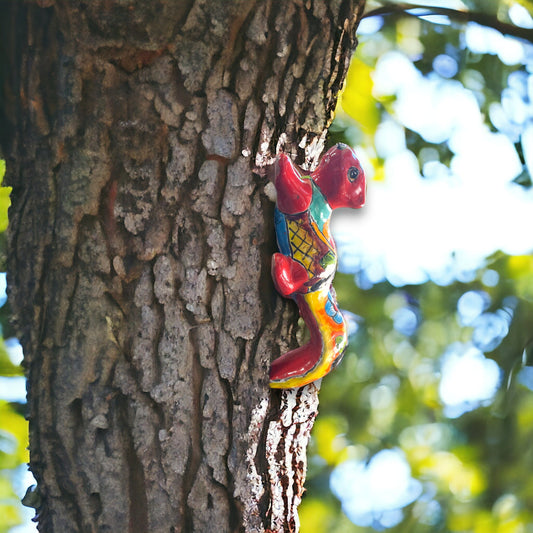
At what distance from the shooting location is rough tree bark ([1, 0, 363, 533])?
2.58 ft

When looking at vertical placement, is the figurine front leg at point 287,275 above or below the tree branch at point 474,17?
below

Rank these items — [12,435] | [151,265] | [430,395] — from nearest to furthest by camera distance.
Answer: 1. [151,265]
2. [12,435]
3. [430,395]

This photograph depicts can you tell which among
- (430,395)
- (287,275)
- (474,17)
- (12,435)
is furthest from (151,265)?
(430,395)

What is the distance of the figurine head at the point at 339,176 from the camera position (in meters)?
0.85

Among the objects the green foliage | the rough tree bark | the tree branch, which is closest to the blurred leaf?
the rough tree bark

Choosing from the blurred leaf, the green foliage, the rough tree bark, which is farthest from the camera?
the green foliage

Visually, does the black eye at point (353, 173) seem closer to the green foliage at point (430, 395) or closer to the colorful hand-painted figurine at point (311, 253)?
the colorful hand-painted figurine at point (311, 253)

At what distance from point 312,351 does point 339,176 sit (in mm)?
231

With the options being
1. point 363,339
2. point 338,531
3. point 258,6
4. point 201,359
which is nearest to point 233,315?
point 201,359

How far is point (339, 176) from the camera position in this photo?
848 millimetres

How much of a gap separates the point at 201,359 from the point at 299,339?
164 mm

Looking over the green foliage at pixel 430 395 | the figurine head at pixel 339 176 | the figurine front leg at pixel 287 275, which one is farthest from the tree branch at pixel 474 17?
the figurine front leg at pixel 287 275

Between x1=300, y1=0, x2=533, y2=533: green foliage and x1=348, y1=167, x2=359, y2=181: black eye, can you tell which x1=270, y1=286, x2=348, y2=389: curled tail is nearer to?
x1=348, y1=167, x2=359, y2=181: black eye

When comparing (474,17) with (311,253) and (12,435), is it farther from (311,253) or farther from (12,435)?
(12,435)
